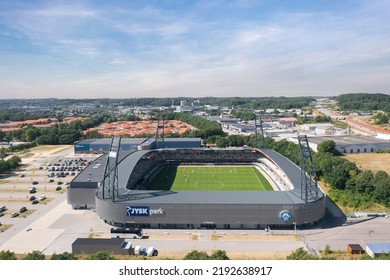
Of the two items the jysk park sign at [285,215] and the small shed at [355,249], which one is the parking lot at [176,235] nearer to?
the small shed at [355,249]

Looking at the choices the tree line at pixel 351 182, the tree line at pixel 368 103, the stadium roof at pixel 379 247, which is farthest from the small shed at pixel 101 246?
the tree line at pixel 368 103

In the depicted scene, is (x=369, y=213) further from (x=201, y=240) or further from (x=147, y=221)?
(x=147, y=221)

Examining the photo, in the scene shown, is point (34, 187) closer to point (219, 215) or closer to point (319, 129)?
point (219, 215)

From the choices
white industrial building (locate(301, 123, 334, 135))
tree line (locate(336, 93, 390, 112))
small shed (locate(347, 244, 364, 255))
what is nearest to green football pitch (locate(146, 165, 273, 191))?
small shed (locate(347, 244, 364, 255))

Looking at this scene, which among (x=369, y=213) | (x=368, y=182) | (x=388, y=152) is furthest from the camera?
(x=388, y=152)

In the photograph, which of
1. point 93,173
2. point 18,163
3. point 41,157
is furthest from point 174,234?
point 41,157
